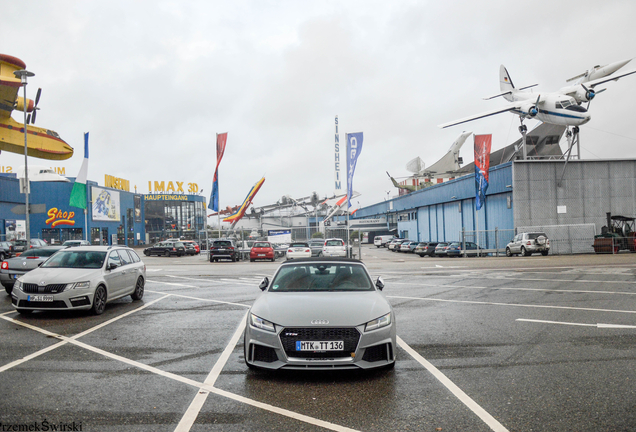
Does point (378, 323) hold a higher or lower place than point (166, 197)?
lower

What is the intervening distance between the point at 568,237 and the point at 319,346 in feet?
114

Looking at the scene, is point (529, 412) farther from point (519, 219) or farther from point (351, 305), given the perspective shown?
point (519, 219)

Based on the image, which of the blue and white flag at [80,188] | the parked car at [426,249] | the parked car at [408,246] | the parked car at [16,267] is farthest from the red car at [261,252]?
the parked car at [408,246]

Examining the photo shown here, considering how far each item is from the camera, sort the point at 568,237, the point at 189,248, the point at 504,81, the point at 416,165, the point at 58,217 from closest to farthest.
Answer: the point at 568,237 < the point at 504,81 < the point at 189,248 < the point at 58,217 < the point at 416,165

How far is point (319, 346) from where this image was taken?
16.7 ft

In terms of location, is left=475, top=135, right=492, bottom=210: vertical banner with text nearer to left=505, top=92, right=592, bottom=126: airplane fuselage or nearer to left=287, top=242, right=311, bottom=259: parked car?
left=505, top=92, right=592, bottom=126: airplane fuselage

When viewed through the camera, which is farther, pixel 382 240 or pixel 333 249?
pixel 382 240

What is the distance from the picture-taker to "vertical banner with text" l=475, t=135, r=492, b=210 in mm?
33844

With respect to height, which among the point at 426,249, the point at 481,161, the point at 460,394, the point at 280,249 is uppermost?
the point at 481,161

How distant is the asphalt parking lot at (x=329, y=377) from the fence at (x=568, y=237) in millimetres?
26425

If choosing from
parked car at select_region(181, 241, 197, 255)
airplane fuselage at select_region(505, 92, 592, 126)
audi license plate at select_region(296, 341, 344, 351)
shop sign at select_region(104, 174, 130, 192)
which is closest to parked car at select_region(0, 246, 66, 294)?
audi license plate at select_region(296, 341, 344, 351)

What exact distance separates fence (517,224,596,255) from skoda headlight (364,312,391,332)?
32.7 metres

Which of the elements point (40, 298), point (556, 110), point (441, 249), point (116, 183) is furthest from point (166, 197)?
point (40, 298)

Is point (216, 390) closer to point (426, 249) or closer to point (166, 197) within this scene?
point (426, 249)
